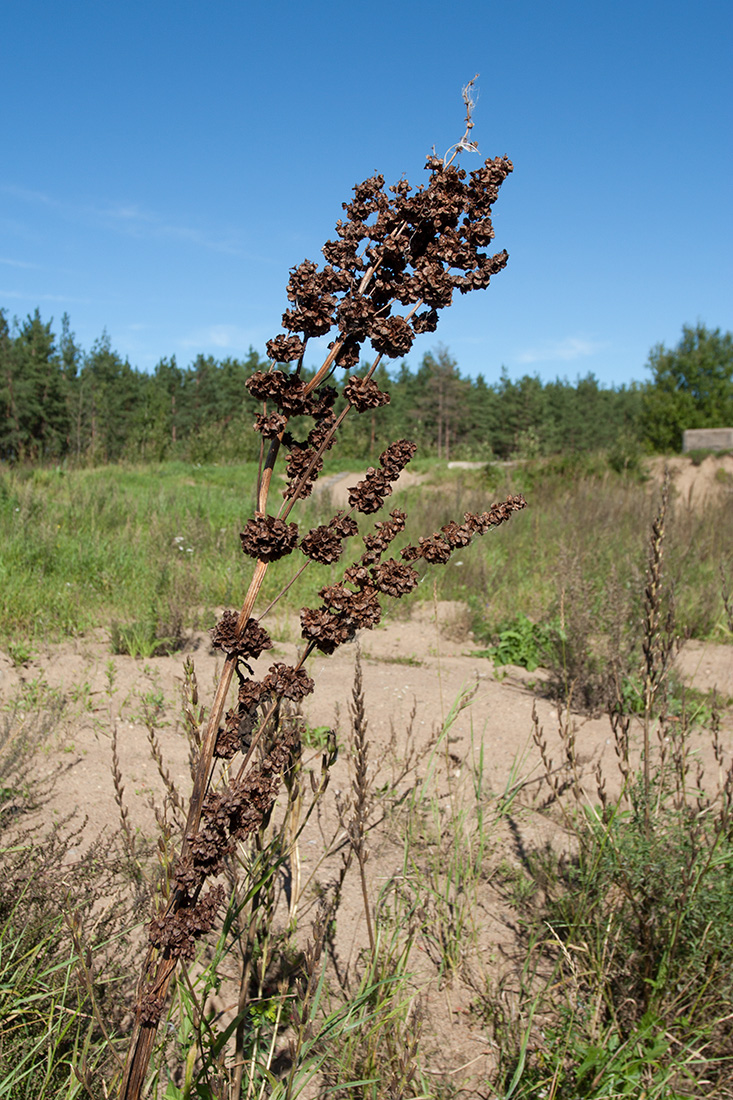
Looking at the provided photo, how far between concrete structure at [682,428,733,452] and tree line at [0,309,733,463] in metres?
2.55

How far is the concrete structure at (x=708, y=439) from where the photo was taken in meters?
17.8

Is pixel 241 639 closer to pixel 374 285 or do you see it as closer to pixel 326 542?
pixel 326 542

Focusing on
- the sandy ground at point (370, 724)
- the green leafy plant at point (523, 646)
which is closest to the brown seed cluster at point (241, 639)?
the sandy ground at point (370, 724)

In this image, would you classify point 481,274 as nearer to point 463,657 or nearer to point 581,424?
point 463,657

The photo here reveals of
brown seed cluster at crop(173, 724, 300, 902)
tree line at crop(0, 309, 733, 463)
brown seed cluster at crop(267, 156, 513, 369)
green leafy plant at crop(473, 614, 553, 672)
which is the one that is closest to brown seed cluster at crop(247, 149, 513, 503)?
brown seed cluster at crop(267, 156, 513, 369)

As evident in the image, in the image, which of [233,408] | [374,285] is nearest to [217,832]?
[374,285]

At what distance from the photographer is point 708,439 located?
18391 millimetres

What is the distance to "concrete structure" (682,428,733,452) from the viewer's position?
1777 cm

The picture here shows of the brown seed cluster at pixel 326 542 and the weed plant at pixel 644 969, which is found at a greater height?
the brown seed cluster at pixel 326 542

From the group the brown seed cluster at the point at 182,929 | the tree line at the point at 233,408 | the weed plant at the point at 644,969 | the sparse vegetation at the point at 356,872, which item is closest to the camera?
the brown seed cluster at the point at 182,929

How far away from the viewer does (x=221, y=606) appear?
246 inches

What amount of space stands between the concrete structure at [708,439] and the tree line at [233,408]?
255cm

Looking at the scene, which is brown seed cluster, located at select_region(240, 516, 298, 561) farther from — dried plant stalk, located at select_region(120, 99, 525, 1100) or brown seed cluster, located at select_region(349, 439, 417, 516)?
brown seed cluster, located at select_region(349, 439, 417, 516)

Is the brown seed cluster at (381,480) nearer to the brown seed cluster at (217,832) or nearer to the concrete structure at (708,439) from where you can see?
the brown seed cluster at (217,832)
